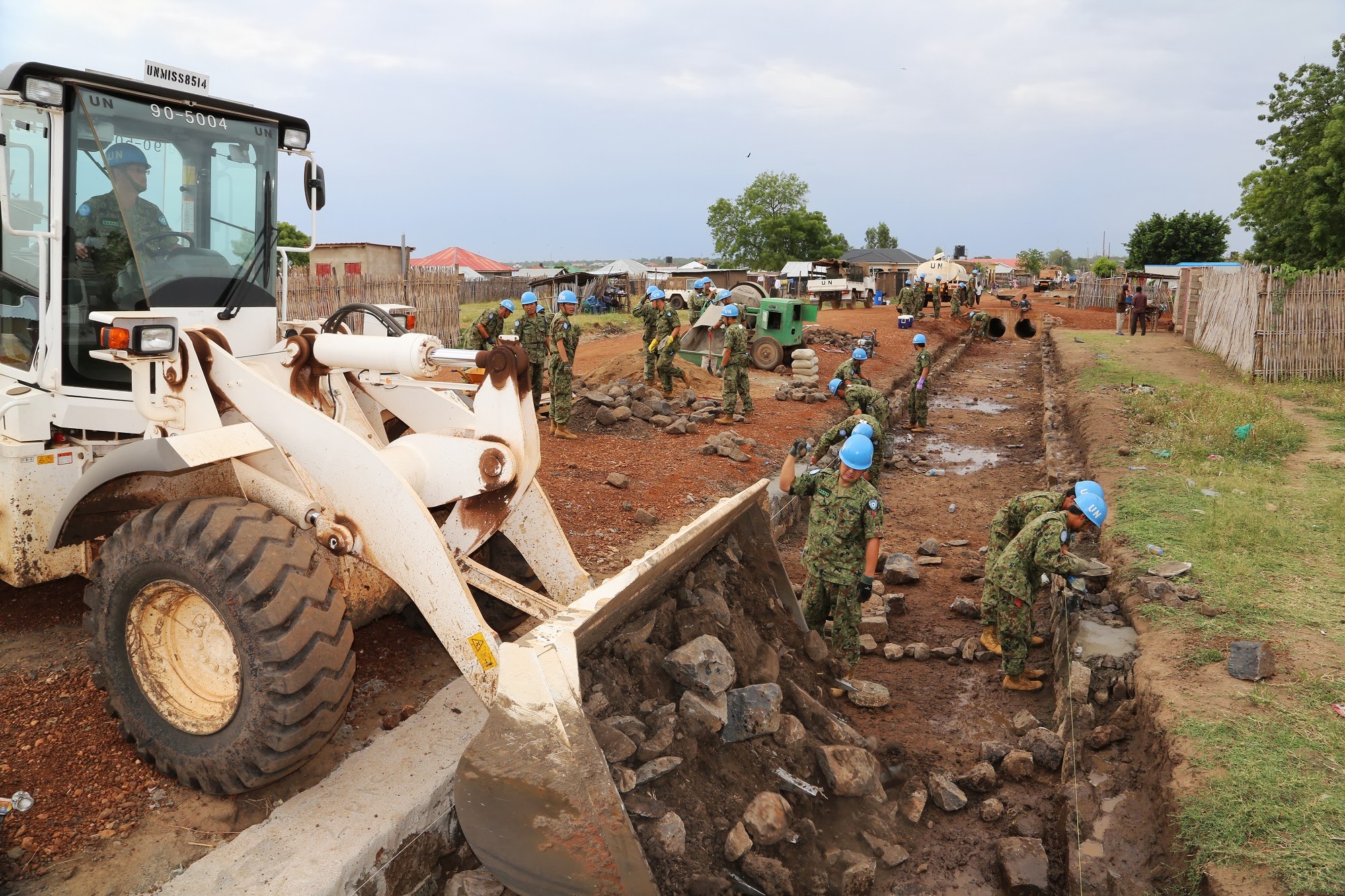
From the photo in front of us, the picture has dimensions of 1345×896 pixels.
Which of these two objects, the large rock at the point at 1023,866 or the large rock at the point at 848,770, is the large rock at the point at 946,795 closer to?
the large rock at the point at 1023,866

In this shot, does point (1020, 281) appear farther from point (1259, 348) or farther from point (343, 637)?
point (343, 637)

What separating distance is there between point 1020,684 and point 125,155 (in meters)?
6.49

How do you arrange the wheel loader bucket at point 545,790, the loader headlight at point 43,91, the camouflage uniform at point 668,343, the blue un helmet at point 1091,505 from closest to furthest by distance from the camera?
the wheel loader bucket at point 545,790, the loader headlight at point 43,91, the blue un helmet at point 1091,505, the camouflage uniform at point 668,343

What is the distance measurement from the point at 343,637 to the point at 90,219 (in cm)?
260

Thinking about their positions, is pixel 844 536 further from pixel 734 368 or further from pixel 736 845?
pixel 734 368

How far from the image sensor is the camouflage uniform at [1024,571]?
602 centimetres

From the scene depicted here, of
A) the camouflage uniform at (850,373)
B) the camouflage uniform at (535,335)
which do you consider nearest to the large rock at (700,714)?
the camouflage uniform at (850,373)

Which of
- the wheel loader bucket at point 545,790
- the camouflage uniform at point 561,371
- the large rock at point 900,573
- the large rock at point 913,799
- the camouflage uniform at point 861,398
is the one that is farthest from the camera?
the camouflage uniform at point 561,371

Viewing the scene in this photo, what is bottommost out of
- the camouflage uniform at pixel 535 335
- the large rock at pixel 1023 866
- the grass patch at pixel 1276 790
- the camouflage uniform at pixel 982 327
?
the large rock at pixel 1023 866

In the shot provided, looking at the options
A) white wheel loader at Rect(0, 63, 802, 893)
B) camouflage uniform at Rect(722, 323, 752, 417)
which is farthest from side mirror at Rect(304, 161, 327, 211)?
camouflage uniform at Rect(722, 323, 752, 417)

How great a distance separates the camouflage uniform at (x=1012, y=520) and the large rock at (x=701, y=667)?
3.04 m

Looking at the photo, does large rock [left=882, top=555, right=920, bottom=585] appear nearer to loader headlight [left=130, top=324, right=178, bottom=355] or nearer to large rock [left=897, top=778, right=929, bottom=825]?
large rock [left=897, top=778, right=929, bottom=825]

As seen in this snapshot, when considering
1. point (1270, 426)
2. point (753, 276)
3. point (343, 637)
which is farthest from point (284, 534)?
point (753, 276)

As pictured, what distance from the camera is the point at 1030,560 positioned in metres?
6.27
